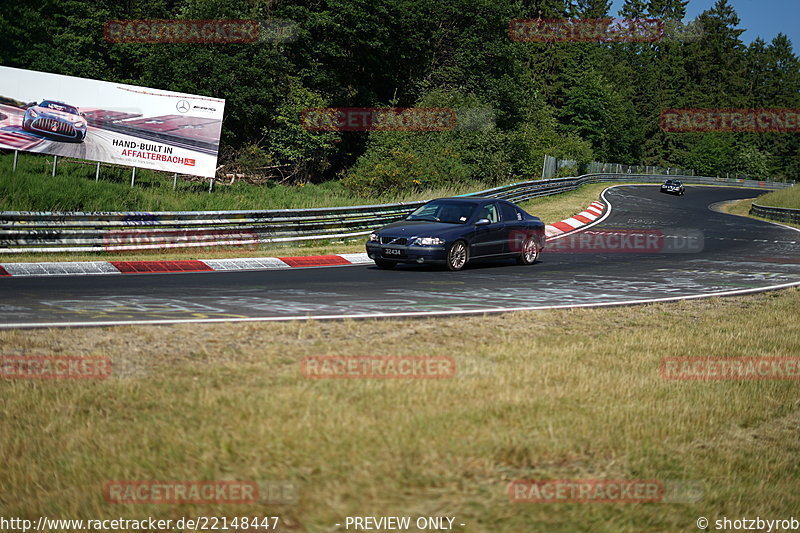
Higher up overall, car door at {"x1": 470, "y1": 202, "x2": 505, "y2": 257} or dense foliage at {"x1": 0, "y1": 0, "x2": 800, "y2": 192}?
dense foliage at {"x1": 0, "y1": 0, "x2": 800, "y2": 192}

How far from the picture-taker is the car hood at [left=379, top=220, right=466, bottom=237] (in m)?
16.0

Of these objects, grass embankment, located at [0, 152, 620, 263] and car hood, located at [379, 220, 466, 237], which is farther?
grass embankment, located at [0, 152, 620, 263]

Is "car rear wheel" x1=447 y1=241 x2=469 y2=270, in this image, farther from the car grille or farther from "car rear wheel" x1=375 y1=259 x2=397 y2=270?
the car grille

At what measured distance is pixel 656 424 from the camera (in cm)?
550

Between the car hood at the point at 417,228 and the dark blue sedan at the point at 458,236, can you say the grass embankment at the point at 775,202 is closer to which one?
the dark blue sedan at the point at 458,236

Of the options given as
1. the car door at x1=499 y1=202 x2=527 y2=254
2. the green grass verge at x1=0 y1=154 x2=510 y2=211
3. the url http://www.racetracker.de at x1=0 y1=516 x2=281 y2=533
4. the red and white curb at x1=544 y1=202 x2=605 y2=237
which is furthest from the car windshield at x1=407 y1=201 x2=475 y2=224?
the url http://www.racetracker.de at x1=0 y1=516 x2=281 y2=533

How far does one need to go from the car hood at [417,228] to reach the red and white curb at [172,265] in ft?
5.66

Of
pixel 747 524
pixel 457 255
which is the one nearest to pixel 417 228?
pixel 457 255

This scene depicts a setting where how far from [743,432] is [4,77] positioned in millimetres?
25688

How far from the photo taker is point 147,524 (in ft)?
12.5

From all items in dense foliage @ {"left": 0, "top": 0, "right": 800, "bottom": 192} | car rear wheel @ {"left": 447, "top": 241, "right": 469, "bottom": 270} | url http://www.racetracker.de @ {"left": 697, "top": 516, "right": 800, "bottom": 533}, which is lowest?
url http://www.racetracker.de @ {"left": 697, "top": 516, "right": 800, "bottom": 533}

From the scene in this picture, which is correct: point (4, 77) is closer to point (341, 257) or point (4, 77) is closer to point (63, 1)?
point (341, 257)

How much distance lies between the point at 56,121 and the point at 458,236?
53.9 ft

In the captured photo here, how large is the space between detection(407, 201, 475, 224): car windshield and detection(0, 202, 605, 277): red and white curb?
1746mm
